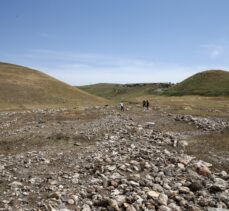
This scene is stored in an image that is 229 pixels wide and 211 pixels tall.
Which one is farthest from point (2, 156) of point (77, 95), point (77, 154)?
point (77, 95)

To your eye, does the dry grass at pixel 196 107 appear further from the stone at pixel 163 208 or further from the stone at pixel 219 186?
the stone at pixel 163 208

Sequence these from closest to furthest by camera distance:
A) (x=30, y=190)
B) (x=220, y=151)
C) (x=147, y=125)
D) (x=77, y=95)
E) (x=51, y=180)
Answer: (x=30, y=190) < (x=51, y=180) < (x=220, y=151) < (x=147, y=125) < (x=77, y=95)

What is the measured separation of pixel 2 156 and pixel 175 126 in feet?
56.3

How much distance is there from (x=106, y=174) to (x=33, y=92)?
68.8 m

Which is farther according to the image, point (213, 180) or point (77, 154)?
point (77, 154)

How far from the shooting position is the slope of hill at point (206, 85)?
11890cm

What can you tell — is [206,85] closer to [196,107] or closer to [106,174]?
[196,107]

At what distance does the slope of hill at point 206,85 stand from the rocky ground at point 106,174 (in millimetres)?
94415

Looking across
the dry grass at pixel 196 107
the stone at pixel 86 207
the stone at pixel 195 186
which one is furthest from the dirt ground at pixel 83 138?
the dry grass at pixel 196 107

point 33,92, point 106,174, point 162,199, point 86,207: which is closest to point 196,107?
point 33,92

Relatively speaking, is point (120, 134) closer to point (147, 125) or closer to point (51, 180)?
point (147, 125)

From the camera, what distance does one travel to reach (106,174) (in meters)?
16.0

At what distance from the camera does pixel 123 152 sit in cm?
2000

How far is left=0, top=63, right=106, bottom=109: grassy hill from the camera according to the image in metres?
72.3
